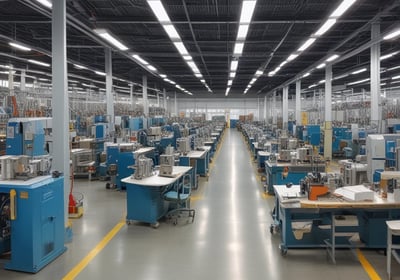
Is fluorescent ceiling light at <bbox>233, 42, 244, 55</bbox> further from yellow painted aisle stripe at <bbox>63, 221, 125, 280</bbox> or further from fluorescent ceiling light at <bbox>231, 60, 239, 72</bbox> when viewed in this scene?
yellow painted aisle stripe at <bbox>63, 221, 125, 280</bbox>

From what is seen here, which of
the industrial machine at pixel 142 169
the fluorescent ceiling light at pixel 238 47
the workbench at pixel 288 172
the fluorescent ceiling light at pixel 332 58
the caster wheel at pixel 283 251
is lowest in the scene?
the caster wheel at pixel 283 251

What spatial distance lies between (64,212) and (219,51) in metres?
10.1

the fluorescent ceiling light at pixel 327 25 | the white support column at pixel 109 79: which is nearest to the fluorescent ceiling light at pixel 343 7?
the fluorescent ceiling light at pixel 327 25

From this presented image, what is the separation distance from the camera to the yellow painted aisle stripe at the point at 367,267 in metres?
4.24

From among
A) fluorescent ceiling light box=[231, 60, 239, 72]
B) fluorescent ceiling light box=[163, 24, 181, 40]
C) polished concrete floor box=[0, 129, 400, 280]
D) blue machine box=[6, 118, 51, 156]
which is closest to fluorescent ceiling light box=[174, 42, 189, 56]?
A: fluorescent ceiling light box=[163, 24, 181, 40]

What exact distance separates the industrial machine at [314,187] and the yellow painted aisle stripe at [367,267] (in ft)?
3.18

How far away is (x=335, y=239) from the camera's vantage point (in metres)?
4.98

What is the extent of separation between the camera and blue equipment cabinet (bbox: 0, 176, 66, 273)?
4.26 m

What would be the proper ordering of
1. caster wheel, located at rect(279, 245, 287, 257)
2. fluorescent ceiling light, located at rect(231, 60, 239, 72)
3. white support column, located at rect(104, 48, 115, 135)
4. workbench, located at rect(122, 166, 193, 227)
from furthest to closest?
1. fluorescent ceiling light, located at rect(231, 60, 239, 72)
2. white support column, located at rect(104, 48, 115, 135)
3. workbench, located at rect(122, 166, 193, 227)
4. caster wheel, located at rect(279, 245, 287, 257)

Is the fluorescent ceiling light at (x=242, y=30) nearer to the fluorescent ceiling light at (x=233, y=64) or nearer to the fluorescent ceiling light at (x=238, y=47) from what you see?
the fluorescent ceiling light at (x=238, y=47)

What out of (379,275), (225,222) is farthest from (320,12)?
(379,275)

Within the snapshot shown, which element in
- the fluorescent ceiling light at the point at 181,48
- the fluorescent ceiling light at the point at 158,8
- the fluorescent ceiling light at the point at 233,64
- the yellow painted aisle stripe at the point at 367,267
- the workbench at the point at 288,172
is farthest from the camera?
the fluorescent ceiling light at the point at 233,64

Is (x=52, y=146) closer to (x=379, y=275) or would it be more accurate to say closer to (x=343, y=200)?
(x=343, y=200)

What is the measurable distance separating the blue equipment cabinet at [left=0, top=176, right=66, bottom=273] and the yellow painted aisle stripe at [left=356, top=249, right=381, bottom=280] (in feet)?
12.9
